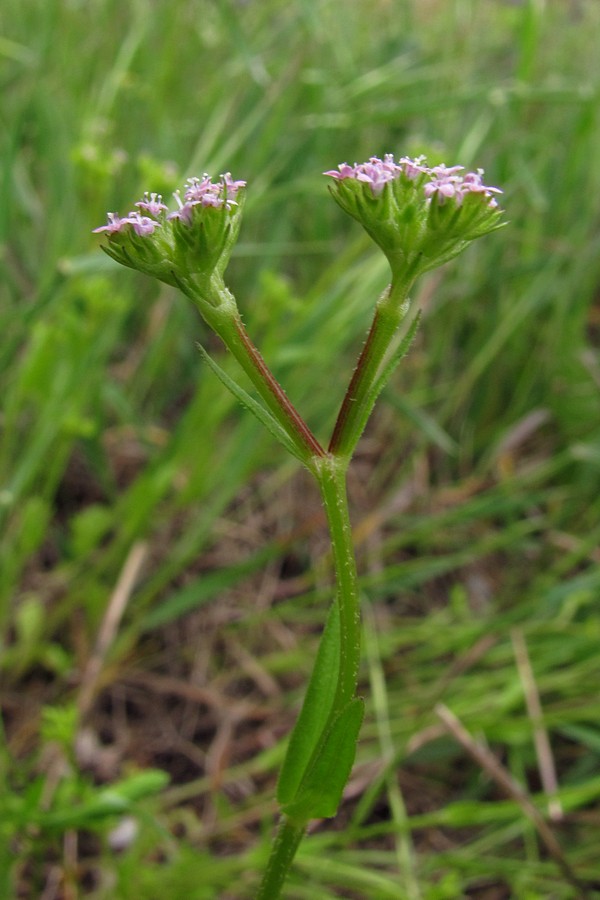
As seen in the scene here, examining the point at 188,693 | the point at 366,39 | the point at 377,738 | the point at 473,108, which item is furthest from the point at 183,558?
the point at 366,39

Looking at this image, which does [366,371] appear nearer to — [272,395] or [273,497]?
[272,395]

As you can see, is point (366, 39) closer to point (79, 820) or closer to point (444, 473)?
point (444, 473)

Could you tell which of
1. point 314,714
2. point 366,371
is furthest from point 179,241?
point 314,714

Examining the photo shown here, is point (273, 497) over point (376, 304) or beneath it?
beneath

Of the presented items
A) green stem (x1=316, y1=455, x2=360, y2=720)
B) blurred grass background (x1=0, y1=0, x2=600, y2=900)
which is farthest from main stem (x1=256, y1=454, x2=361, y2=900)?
blurred grass background (x1=0, y1=0, x2=600, y2=900)

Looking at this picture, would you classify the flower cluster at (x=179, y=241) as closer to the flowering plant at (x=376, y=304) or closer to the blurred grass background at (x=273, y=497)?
the flowering plant at (x=376, y=304)

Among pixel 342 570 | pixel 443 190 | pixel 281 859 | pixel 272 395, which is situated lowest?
pixel 281 859

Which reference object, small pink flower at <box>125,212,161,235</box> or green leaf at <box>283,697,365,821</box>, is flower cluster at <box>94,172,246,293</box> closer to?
small pink flower at <box>125,212,161,235</box>
